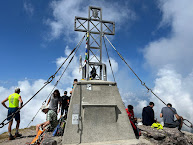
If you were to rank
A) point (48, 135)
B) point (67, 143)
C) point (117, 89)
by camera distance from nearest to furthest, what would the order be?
point (67, 143), point (48, 135), point (117, 89)

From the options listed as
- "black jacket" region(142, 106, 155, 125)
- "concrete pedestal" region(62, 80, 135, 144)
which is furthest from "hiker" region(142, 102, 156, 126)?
"concrete pedestal" region(62, 80, 135, 144)

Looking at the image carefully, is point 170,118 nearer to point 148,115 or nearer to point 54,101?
point 148,115

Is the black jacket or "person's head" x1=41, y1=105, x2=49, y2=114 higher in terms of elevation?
"person's head" x1=41, y1=105, x2=49, y2=114

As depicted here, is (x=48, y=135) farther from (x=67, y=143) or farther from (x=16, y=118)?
(x=16, y=118)

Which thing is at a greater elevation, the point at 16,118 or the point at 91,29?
the point at 91,29

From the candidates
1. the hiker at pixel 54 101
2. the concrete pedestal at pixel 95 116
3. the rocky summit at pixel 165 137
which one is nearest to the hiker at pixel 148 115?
the rocky summit at pixel 165 137

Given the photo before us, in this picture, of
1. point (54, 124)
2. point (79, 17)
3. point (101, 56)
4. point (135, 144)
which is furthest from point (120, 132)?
point (79, 17)

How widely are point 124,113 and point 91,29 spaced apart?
18.0ft

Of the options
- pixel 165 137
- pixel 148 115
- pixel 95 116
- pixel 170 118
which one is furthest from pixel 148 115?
pixel 95 116

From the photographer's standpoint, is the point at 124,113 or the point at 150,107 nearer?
the point at 124,113

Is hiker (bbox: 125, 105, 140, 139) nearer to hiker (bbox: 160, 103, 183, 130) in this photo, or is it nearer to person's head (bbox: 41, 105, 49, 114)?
hiker (bbox: 160, 103, 183, 130)

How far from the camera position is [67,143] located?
237 inches

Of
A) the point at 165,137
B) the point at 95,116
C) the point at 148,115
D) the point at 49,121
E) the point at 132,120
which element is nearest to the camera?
the point at 95,116

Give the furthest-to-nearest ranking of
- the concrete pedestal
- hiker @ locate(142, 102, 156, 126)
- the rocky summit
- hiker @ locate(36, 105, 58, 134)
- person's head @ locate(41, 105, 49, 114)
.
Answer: hiker @ locate(142, 102, 156, 126)
person's head @ locate(41, 105, 49, 114)
hiker @ locate(36, 105, 58, 134)
the rocky summit
the concrete pedestal
